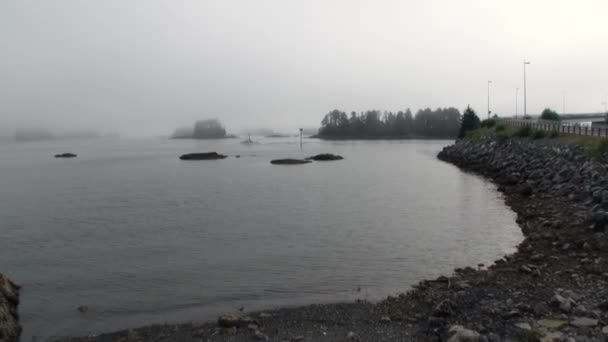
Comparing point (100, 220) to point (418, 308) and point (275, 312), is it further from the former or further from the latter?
point (418, 308)

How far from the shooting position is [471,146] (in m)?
60.5

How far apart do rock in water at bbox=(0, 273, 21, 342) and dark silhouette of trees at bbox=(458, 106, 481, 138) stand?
7659 centimetres

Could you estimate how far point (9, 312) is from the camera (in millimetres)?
11750

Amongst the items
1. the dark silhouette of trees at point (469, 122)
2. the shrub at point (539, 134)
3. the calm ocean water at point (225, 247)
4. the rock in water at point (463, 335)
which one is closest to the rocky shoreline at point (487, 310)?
the rock in water at point (463, 335)

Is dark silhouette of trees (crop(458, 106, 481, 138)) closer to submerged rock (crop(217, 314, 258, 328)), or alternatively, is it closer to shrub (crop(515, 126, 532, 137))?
shrub (crop(515, 126, 532, 137))

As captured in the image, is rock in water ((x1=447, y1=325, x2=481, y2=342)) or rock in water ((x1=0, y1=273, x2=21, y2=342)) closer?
rock in water ((x1=447, y1=325, x2=481, y2=342))

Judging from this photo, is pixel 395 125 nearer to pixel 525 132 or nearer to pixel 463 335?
pixel 525 132

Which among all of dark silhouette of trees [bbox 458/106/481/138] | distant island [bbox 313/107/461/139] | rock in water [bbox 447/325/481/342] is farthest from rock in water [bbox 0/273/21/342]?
distant island [bbox 313/107/461/139]

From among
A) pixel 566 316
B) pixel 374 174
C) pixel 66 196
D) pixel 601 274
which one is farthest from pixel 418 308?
pixel 374 174

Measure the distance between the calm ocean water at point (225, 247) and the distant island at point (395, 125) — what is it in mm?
139460

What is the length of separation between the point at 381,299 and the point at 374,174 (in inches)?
1478

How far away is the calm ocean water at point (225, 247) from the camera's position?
13.0m

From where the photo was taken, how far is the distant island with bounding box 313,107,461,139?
17100cm

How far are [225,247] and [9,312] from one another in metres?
8.33
